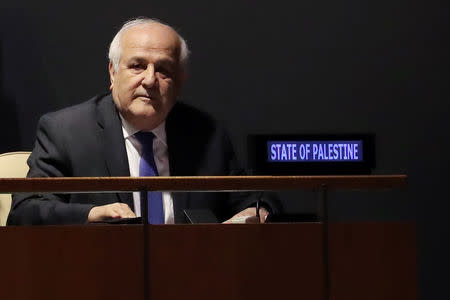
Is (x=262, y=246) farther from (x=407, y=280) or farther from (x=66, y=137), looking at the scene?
(x=66, y=137)

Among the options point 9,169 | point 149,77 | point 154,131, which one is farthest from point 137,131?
point 9,169

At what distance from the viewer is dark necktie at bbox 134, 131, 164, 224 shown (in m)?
2.71

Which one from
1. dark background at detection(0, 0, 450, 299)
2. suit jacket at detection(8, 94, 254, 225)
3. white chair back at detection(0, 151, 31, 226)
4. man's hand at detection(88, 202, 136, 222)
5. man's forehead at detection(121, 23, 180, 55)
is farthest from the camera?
dark background at detection(0, 0, 450, 299)

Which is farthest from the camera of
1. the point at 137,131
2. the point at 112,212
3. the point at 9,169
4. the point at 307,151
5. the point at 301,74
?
the point at 301,74

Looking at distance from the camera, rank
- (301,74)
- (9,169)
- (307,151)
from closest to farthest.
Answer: (307,151) → (9,169) → (301,74)

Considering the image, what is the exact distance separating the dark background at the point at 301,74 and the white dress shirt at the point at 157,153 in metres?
1.26

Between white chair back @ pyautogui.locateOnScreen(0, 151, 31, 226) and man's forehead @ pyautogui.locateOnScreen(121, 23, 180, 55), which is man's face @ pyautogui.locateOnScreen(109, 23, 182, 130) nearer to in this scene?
man's forehead @ pyautogui.locateOnScreen(121, 23, 180, 55)

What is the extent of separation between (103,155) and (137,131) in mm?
165

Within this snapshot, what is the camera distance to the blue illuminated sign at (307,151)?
1931 mm

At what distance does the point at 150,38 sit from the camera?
2.86m

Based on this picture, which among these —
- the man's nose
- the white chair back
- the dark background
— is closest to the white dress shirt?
the man's nose

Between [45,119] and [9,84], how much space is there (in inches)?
54.3

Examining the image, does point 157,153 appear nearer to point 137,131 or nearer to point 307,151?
point 137,131

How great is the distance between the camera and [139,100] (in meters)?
2.83
